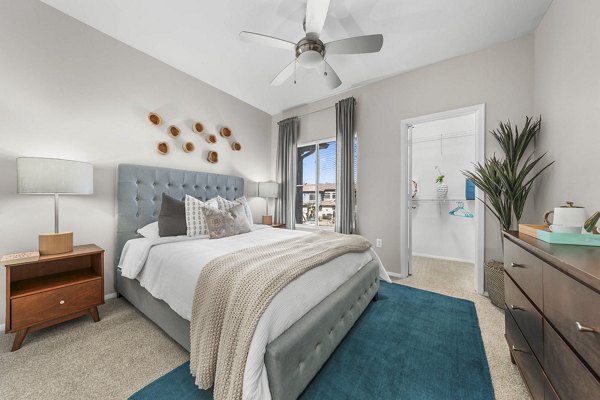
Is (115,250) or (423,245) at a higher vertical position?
(115,250)

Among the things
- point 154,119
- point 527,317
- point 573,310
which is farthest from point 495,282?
point 154,119

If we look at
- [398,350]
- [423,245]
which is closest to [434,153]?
[423,245]

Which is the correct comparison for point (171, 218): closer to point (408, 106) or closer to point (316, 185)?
point (316, 185)

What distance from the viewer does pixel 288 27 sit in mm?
2330

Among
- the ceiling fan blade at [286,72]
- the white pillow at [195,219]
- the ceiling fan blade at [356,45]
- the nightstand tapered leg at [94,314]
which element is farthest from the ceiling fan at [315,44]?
the nightstand tapered leg at [94,314]

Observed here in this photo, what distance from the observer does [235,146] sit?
3.78m

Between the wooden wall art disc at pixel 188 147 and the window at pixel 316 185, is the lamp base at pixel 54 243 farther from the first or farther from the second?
the window at pixel 316 185

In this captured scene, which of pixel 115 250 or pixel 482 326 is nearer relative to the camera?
pixel 482 326

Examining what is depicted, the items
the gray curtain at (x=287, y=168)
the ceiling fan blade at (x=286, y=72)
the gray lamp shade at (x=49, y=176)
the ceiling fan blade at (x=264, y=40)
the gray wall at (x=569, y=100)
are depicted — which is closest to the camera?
Answer: the gray wall at (x=569, y=100)

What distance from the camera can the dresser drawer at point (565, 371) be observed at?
2.18 ft

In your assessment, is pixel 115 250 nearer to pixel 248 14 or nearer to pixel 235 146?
pixel 235 146

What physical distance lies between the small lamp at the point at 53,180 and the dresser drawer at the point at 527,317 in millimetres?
3151

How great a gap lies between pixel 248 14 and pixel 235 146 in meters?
1.93

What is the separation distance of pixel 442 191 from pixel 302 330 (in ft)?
13.7
